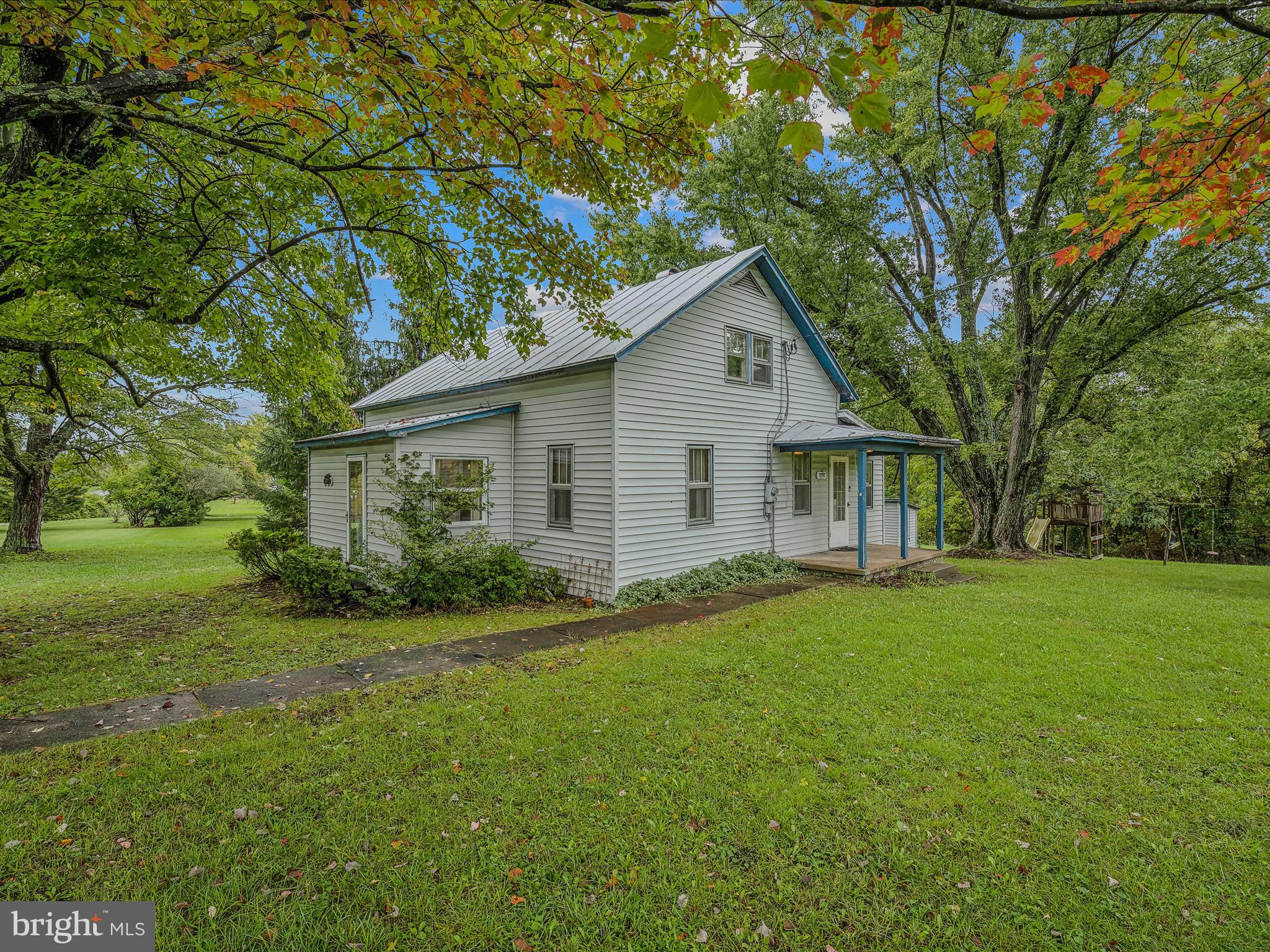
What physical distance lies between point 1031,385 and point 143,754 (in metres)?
19.9

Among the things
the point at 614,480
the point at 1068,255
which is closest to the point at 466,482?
the point at 614,480

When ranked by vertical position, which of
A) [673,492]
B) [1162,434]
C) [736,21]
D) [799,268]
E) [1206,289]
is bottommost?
[673,492]

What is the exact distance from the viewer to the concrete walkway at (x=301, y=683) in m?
4.68

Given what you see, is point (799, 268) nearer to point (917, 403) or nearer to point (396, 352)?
point (917, 403)

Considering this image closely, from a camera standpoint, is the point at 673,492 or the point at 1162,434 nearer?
the point at 673,492

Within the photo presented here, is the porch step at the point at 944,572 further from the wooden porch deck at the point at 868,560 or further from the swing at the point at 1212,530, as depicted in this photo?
the swing at the point at 1212,530

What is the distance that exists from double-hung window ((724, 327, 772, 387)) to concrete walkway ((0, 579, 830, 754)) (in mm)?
5341

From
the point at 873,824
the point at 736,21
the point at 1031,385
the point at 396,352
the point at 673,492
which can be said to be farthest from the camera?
the point at 396,352

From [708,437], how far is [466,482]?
4806 millimetres

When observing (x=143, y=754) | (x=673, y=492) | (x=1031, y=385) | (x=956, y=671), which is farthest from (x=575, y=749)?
(x=1031, y=385)

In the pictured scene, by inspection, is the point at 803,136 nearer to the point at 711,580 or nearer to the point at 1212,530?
the point at 711,580

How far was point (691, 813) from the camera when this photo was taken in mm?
3459

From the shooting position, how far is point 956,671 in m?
6.03

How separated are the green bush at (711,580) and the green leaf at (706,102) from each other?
7931 millimetres
